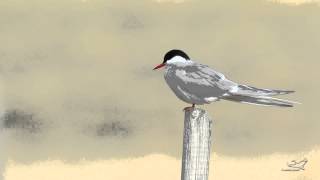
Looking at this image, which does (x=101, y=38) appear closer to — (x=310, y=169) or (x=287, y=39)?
(x=287, y=39)

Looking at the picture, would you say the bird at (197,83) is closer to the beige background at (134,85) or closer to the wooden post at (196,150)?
the wooden post at (196,150)

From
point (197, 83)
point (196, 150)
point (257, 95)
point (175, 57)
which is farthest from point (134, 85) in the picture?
point (196, 150)

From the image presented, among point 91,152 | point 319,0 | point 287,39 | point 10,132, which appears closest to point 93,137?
point 91,152

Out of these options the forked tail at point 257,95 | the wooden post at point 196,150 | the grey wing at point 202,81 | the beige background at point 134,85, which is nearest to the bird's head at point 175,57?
the grey wing at point 202,81

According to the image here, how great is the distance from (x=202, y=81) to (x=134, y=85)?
235 centimetres

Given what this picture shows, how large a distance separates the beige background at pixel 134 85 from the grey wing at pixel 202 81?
87.2 inches

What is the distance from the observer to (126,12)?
6504 mm

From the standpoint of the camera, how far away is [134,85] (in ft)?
21.1

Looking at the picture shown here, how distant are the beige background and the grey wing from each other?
7.27ft

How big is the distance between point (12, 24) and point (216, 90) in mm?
2854

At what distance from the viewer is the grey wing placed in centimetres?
397

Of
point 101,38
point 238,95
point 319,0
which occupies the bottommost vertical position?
point 238,95

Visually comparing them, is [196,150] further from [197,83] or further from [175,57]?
[175,57]

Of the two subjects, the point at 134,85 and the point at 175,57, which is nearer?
the point at 175,57
